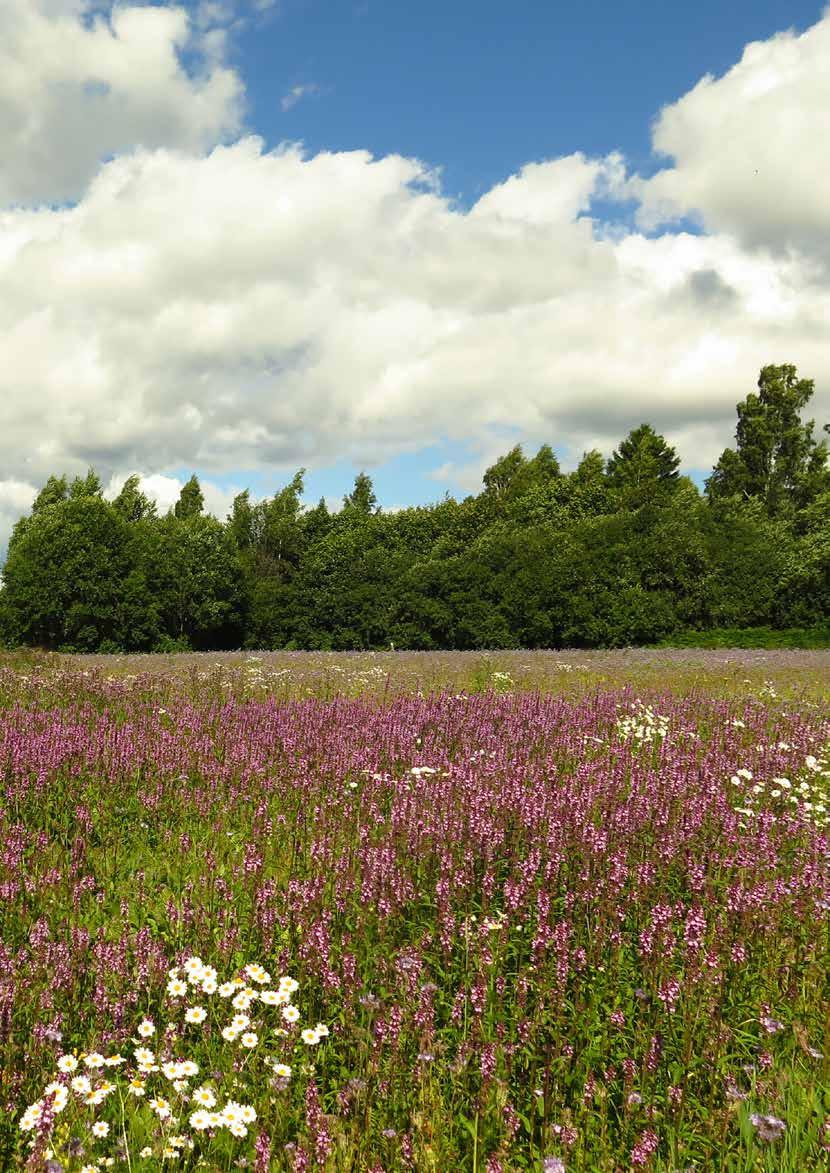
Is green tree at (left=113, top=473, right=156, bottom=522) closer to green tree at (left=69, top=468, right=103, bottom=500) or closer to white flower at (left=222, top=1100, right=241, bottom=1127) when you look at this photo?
green tree at (left=69, top=468, right=103, bottom=500)

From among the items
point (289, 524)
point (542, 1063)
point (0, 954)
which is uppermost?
point (289, 524)

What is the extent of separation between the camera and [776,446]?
50000 mm

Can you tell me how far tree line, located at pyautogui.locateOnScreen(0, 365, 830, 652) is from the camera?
34.8 metres

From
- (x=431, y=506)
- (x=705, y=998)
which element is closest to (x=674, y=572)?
(x=431, y=506)

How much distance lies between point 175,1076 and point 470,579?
33.8 m

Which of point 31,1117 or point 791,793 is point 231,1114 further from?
point 791,793

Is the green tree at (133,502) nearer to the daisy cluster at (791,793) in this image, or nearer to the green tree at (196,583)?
the green tree at (196,583)

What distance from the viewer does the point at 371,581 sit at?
40625mm

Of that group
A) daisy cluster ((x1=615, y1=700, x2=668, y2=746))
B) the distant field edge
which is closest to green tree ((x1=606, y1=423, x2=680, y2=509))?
the distant field edge

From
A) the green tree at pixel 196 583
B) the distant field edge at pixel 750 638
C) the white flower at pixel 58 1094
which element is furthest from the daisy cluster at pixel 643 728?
the green tree at pixel 196 583

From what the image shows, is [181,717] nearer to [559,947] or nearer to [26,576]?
[559,947]

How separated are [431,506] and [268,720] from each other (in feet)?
155

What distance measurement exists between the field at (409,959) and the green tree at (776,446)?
47.4 meters

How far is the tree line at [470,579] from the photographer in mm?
34781
